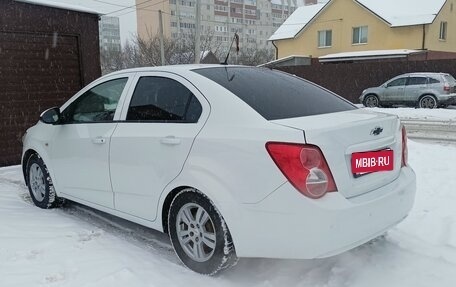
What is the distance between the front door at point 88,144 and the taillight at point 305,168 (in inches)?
69.8

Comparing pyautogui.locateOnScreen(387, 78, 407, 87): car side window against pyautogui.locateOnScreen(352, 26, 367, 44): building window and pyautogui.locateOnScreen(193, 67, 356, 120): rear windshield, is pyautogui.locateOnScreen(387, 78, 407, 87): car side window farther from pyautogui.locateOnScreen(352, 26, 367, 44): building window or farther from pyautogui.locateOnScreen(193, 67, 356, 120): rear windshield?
pyautogui.locateOnScreen(193, 67, 356, 120): rear windshield

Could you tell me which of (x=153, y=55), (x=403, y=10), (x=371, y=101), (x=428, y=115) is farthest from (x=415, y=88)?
(x=153, y=55)

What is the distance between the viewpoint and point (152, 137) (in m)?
3.48

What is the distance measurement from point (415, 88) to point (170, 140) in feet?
56.3

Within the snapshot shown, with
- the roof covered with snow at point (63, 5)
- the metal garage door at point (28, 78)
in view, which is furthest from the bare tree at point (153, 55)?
the metal garage door at point (28, 78)

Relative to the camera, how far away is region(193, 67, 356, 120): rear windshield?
3.20 m

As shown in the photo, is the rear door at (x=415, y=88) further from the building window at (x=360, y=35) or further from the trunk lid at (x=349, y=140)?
the trunk lid at (x=349, y=140)

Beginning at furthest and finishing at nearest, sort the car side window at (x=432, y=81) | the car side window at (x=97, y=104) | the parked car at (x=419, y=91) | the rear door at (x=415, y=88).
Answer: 1. the rear door at (x=415, y=88)
2. the car side window at (x=432, y=81)
3. the parked car at (x=419, y=91)
4. the car side window at (x=97, y=104)

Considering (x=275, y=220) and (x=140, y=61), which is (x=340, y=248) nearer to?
(x=275, y=220)

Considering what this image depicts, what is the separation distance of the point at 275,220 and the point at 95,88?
251 cm

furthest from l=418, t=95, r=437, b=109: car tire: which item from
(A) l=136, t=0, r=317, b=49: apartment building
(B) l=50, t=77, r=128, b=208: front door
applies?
(A) l=136, t=0, r=317, b=49: apartment building

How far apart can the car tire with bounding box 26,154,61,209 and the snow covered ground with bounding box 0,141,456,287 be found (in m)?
0.25

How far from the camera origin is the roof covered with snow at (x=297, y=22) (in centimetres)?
3525

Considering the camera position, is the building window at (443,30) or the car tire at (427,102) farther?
the building window at (443,30)
